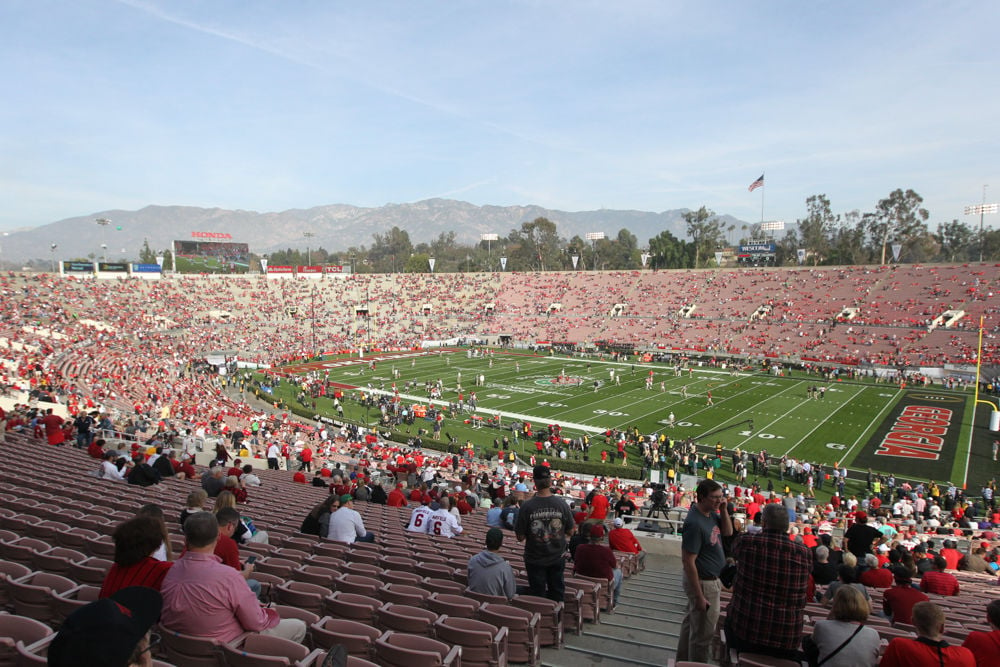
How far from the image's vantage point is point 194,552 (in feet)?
11.5

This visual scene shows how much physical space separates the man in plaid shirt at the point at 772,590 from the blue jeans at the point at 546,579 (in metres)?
1.68

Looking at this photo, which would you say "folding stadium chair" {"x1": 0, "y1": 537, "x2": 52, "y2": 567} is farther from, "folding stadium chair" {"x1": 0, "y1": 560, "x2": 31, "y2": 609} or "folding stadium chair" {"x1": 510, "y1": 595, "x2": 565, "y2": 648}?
"folding stadium chair" {"x1": 510, "y1": 595, "x2": 565, "y2": 648}

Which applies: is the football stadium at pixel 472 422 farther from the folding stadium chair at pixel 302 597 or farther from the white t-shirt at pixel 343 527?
the white t-shirt at pixel 343 527

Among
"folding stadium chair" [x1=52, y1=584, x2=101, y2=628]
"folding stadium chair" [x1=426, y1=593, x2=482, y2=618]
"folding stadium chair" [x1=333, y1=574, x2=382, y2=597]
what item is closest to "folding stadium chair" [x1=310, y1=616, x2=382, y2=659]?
"folding stadium chair" [x1=426, y1=593, x2=482, y2=618]

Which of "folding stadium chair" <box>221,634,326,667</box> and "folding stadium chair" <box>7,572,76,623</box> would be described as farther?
"folding stadium chair" <box>7,572,76,623</box>

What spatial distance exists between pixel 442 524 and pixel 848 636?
240 inches

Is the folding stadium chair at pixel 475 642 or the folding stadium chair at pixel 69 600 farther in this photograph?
the folding stadium chair at pixel 475 642

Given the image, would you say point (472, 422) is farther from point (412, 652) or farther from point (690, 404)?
point (412, 652)

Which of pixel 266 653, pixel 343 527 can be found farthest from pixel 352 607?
pixel 343 527

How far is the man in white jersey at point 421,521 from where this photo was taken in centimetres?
891

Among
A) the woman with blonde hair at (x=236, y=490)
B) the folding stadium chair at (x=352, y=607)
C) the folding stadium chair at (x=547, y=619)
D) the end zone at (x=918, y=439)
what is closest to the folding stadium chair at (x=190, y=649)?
the folding stadium chair at (x=352, y=607)

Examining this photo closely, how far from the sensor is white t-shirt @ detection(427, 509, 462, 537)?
→ 29.1 ft

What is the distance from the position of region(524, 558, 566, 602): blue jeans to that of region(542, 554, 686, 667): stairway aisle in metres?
0.43

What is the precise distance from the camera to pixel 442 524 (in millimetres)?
8867
